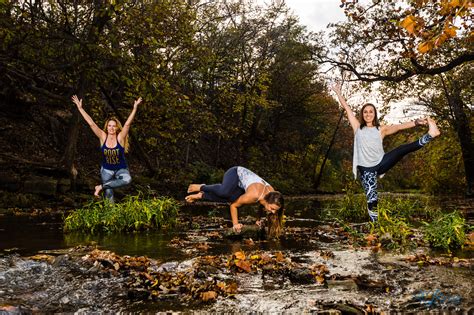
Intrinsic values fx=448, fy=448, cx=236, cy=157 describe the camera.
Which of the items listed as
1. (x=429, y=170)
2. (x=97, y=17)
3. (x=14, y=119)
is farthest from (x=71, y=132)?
(x=429, y=170)

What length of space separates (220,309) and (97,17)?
13535mm

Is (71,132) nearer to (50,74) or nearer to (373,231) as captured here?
(50,74)

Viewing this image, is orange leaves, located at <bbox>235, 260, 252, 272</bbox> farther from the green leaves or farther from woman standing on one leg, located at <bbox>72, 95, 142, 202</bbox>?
woman standing on one leg, located at <bbox>72, 95, 142, 202</bbox>

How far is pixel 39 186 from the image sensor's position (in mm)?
16266

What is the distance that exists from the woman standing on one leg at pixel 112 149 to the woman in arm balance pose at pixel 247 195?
265 cm

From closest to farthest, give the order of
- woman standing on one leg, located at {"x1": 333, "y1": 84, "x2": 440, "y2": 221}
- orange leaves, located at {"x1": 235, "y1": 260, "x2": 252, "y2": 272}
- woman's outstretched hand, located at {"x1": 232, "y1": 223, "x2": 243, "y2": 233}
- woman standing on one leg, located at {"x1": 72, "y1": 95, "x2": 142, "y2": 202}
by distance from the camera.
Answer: orange leaves, located at {"x1": 235, "y1": 260, "x2": 252, "y2": 272} < woman's outstretched hand, located at {"x1": 232, "y1": 223, "x2": 243, "y2": 233} < woman standing on one leg, located at {"x1": 333, "y1": 84, "x2": 440, "y2": 221} < woman standing on one leg, located at {"x1": 72, "y1": 95, "x2": 142, "y2": 202}

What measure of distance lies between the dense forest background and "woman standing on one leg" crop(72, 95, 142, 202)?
10.1 ft

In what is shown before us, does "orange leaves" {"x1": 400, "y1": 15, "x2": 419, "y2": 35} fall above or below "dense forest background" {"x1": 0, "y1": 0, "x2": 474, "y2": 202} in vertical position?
below

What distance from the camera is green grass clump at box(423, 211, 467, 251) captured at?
6.93 m

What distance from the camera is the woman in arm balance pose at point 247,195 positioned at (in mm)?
8078

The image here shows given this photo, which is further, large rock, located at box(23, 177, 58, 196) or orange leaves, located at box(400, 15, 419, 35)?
large rock, located at box(23, 177, 58, 196)

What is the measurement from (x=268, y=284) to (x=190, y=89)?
23166 millimetres

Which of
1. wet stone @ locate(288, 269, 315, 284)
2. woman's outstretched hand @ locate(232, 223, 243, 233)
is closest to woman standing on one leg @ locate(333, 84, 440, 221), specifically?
woman's outstretched hand @ locate(232, 223, 243, 233)

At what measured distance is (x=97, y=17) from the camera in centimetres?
1523
